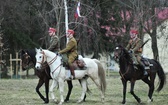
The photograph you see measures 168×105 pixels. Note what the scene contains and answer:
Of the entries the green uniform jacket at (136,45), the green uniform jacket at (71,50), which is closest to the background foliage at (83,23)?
the green uniform jacket at (136,45)

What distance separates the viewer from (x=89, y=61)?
16.8 m

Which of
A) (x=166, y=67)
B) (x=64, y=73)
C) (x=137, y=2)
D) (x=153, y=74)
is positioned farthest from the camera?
(x=166, y=67)

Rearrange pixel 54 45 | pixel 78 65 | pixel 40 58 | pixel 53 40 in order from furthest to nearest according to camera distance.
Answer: pixel 54 45 → pixel 53 40 → pixel 78 65 → pixel 40 58

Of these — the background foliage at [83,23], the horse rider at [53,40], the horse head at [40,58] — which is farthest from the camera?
the background foliage at [83,23]

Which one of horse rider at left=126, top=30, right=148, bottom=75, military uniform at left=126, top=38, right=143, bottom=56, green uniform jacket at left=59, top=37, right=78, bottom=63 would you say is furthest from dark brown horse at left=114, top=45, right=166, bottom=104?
green uniform jacket at left=59, top=37, right=78, bottom=63

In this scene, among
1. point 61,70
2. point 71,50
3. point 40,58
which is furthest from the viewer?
point 71,50

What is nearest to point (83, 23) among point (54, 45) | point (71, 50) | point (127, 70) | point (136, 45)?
point (54, 45)

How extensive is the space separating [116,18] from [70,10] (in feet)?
30.0

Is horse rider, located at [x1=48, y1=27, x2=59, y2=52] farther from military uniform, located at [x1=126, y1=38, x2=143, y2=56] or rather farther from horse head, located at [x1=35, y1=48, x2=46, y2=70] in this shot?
military uniform, located at [x1=126, y1=38, x2=143, y2=56]

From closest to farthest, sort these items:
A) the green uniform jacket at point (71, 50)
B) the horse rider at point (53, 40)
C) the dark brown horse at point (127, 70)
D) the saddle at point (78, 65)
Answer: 1. the dark brown horse at point (127, 70)
2. the green uniform jacket at point (71, 50)
3. the saddle at point (78, 65)
4. the horse rider at point (53, 40)

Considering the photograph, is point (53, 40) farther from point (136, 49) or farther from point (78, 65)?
point (136, 49)

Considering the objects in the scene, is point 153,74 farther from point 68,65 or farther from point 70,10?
point 70,10

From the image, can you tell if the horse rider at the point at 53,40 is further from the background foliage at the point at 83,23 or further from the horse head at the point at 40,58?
the background foliage at the point at 83,23

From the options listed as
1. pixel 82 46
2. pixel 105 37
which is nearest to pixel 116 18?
pixel 105 37
